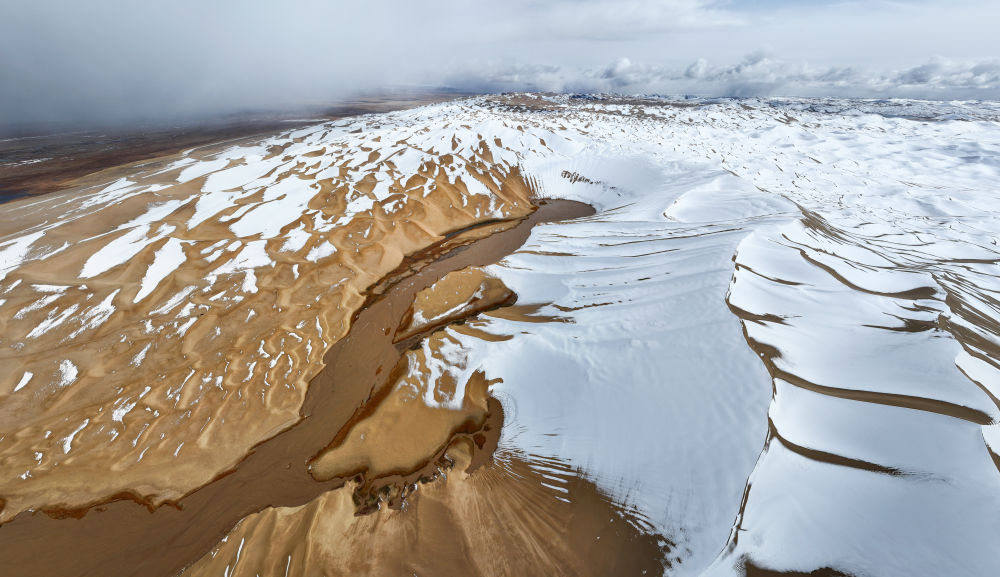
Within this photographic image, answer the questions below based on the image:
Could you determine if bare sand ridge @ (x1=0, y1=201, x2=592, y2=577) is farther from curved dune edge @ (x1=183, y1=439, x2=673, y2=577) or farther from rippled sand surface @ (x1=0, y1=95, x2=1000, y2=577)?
curved dune edge @ (x1=183, y1=439, x2=673, y2=577)

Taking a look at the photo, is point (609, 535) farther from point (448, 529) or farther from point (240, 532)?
point (240, 532)

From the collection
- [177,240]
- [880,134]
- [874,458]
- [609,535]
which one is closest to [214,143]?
[177,240]

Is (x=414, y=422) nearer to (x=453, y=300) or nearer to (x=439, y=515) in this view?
(x=439, y=515)

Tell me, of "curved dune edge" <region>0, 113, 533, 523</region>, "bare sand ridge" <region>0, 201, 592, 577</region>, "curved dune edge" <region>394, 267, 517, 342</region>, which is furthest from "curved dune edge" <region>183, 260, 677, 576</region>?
"curved dune edge" <region>394, 267, 517, 342</region>

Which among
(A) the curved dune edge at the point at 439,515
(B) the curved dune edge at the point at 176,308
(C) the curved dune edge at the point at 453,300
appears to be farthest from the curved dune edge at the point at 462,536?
(C) the curved dune edge at the point at 453,300

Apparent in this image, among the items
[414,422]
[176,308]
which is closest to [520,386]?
[414,422]
